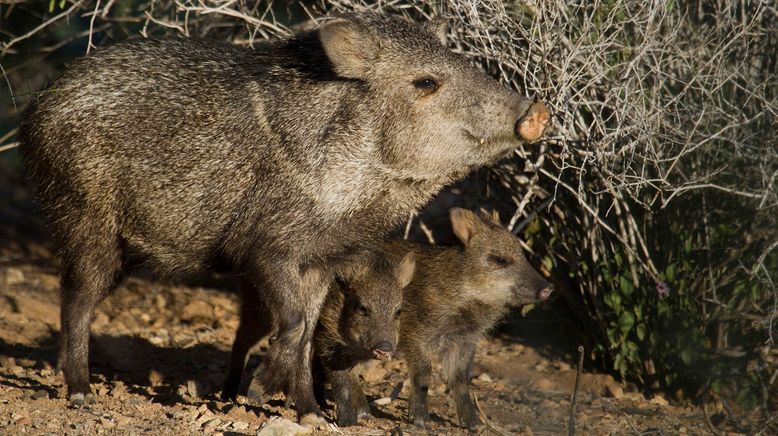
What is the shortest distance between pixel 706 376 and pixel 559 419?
822 mm

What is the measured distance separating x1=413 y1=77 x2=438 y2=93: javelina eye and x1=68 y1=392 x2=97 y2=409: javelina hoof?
2.18m

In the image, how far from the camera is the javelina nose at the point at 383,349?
476cm

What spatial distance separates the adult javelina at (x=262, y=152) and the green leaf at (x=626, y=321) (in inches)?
57.4

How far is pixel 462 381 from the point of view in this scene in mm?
5145

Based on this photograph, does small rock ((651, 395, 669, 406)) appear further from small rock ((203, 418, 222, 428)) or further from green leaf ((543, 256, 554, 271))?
small rock ((203, 418, 222, 428))

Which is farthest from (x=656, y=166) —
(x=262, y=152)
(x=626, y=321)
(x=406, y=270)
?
(x=262, y=152)

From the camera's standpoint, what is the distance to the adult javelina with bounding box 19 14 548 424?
4.43 metres

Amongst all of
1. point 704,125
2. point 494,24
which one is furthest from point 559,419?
point 494,24

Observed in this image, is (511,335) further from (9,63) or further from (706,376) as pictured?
(9,63)

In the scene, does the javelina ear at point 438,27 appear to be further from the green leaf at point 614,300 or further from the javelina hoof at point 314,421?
the javelina hoof at point 314,421

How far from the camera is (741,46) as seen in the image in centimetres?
512

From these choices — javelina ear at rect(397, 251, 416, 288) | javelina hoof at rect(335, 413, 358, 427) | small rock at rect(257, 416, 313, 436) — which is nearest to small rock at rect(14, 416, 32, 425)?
small rock at rect(257, 416, 313, 436)

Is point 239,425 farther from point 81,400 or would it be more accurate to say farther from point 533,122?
point 533,122

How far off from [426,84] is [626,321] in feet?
6.17
